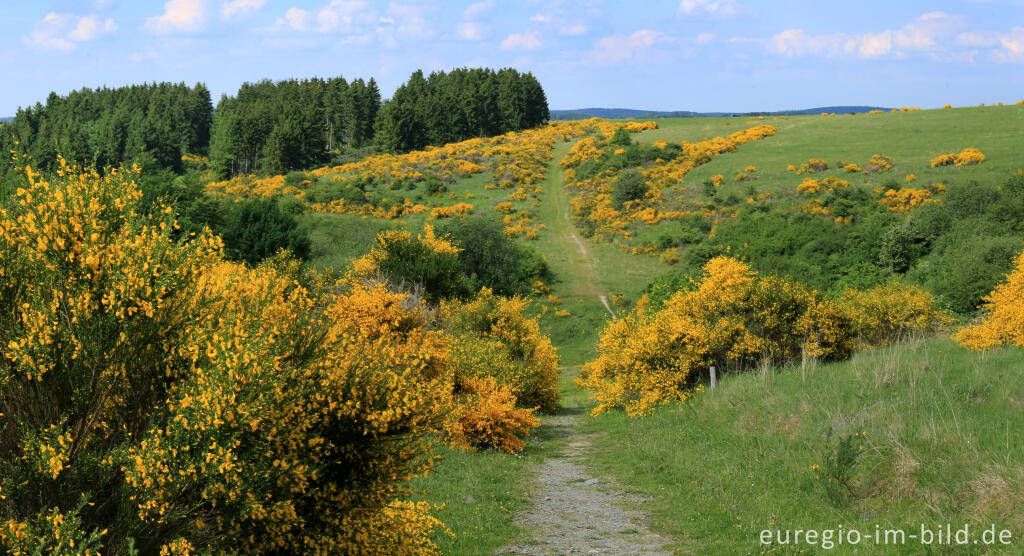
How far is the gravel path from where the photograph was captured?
932 cm

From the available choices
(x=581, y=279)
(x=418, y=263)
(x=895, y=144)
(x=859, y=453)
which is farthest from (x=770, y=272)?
(x=895, y=144)

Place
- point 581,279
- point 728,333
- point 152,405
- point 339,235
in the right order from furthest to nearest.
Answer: point 339,235
point 581,279
point 728,333
point 152,405

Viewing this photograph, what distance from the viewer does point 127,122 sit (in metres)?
110

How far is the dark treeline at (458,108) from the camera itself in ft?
326

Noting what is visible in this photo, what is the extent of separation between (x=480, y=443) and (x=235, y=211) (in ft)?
117

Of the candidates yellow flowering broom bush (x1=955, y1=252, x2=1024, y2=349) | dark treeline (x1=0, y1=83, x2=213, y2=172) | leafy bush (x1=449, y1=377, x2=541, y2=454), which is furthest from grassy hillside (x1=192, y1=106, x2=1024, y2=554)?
dark treeline (x1=0, y1=83, x2=213, y2=172)

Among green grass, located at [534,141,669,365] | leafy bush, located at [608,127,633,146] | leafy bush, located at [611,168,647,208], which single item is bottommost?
green grass, located at [534,141,669,365]

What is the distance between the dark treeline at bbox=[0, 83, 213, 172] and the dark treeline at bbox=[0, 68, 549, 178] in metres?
0.20

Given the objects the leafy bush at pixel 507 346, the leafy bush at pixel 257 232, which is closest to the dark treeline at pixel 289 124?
the leafy bush at pixel 257 232

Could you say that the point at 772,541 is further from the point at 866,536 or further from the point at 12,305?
the point at 12,305

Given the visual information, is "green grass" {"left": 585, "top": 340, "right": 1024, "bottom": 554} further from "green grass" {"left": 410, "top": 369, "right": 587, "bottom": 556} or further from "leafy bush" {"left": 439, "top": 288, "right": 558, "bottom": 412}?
"leafy bush" {"left": 439, "top": 288, "right": 558, "bottom": 412}

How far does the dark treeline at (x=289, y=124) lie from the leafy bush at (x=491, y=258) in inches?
1922

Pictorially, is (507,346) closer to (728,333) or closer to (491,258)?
(728,333)

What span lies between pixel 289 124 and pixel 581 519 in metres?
90.1
